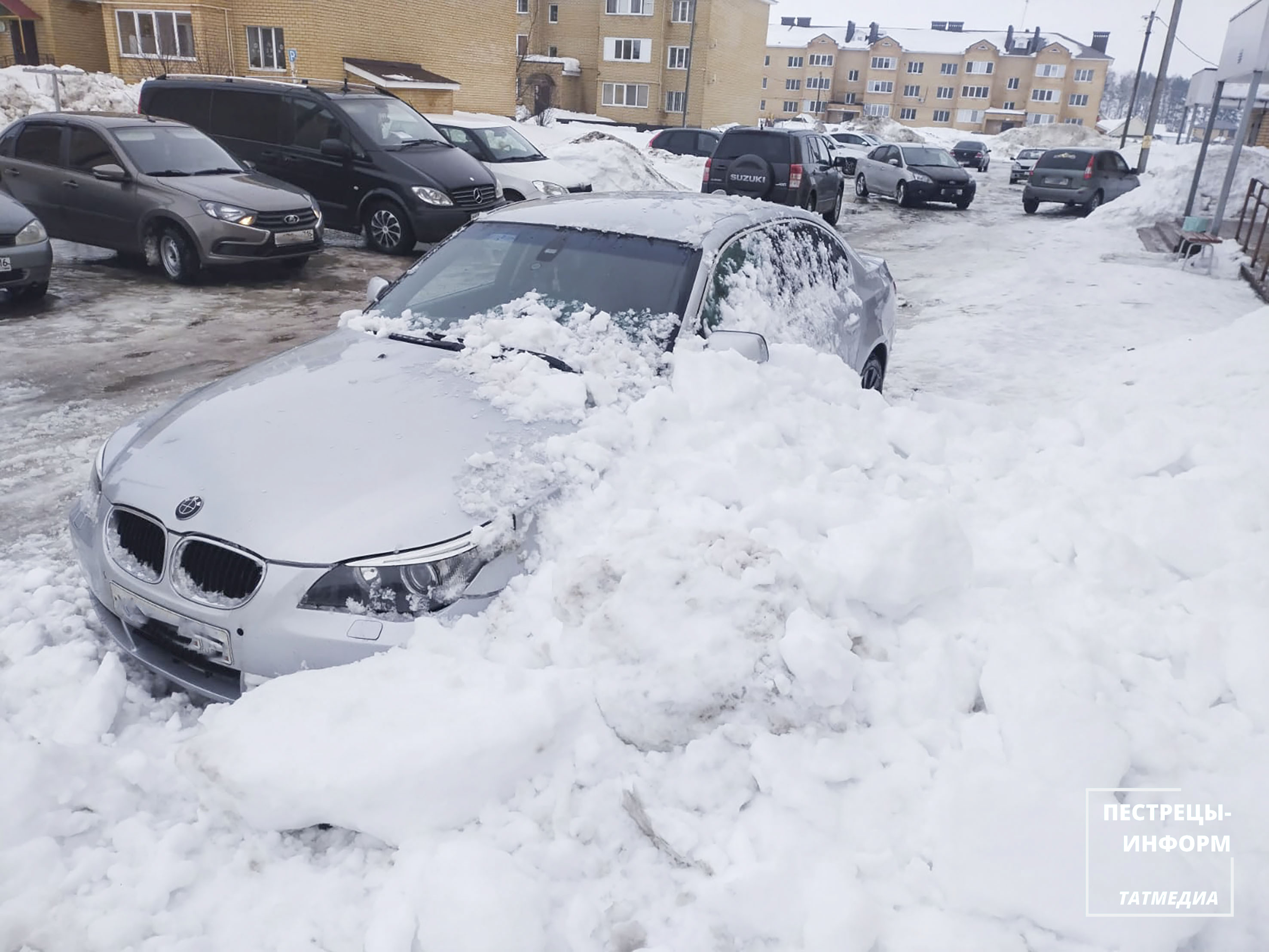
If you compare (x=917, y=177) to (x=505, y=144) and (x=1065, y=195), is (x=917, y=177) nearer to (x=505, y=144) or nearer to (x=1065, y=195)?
(x=1065, y=195)

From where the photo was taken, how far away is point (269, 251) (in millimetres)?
10469

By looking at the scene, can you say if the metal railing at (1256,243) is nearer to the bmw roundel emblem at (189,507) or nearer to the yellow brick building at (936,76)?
the bmw roundel emblem at (189,507)

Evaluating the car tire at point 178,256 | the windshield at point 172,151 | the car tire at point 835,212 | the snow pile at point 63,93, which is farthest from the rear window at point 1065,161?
the snow pile at point 63,93

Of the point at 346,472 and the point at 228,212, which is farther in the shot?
the point at 228,212

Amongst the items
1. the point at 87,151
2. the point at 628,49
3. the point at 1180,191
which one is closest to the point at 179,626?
the point at 87,151

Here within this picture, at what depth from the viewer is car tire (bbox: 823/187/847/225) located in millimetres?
18406

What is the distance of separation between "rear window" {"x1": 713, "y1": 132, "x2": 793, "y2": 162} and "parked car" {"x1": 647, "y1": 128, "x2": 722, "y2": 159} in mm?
10239

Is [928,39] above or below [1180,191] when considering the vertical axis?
above

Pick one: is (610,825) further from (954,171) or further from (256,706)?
(954,171)

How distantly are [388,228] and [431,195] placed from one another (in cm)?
87

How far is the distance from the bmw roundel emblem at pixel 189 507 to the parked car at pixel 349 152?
9930 millimetres

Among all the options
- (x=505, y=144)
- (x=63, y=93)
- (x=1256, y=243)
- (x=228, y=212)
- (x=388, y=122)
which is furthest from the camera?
(x=63, y=93)

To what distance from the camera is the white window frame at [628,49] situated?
50.4 m

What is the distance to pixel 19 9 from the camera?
29297 millimetres
